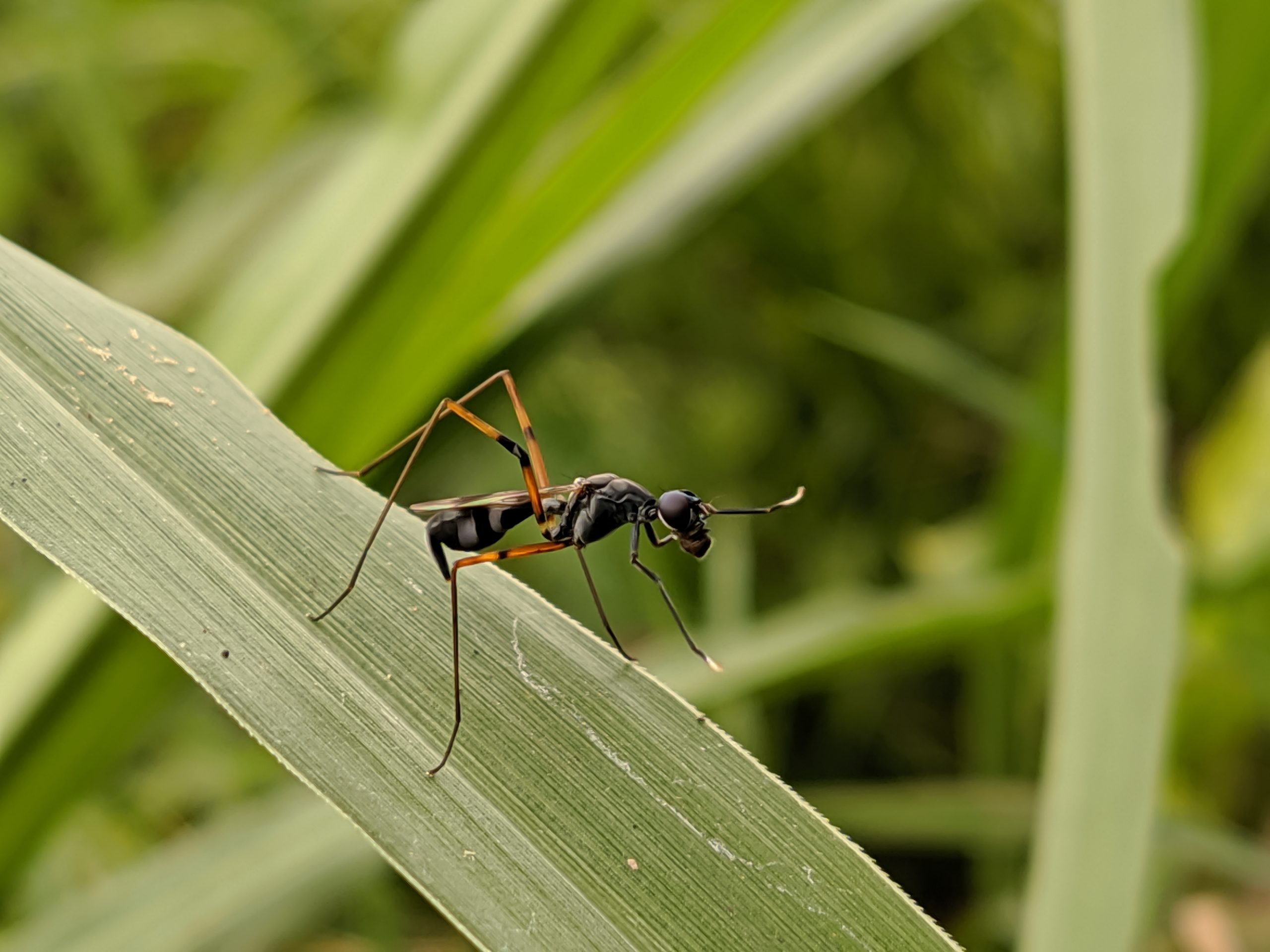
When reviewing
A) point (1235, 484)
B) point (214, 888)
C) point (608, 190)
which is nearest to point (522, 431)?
point (608, 190)

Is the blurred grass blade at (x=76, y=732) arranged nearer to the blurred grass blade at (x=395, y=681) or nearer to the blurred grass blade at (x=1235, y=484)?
the blurred grass blade at (x=395, y=681)

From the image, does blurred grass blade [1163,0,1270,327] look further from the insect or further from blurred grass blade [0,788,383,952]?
blurred grass blade [0,788,383,952]

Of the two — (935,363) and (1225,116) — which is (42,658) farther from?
(1225,116)

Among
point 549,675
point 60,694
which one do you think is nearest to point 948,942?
point 549,675

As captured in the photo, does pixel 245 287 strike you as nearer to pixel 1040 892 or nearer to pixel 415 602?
pixel 415 602

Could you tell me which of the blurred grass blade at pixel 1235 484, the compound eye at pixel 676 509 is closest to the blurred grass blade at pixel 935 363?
the blurred grass blade at pixel 1235 484
